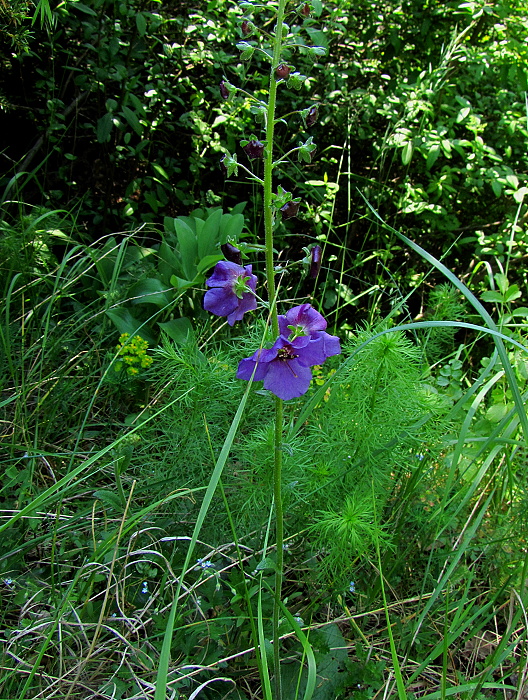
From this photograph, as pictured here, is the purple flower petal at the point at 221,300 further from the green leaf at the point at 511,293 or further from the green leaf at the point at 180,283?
the green leaf at the point at 511,293

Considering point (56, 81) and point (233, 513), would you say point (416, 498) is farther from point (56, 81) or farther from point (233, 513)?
point (56, 81)

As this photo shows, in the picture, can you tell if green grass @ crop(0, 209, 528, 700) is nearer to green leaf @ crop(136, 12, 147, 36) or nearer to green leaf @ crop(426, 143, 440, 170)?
green leaf @ crop(426, 143, 440, 170)

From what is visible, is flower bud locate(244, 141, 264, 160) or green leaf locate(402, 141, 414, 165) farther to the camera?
green leaf locate(402, 141, 414, 165)

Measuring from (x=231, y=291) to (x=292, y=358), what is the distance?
219mm

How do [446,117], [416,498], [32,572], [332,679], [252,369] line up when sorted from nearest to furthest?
1. [252,369]
2. [332,679]
3. [32,572]
4. [416,498]
5. [446,117]

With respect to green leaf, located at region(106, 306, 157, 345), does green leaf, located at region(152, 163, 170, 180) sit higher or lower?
higher

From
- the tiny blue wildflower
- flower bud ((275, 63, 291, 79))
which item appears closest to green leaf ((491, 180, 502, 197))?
flower bud ((275, 63, 291, 79))

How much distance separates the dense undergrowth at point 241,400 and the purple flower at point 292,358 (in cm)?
6

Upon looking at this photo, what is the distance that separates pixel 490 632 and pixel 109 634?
1127 mm

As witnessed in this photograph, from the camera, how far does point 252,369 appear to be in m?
1.39

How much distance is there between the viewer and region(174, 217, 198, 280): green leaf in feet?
8.60

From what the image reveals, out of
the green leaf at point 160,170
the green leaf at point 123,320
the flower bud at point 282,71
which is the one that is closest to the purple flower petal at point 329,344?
the flower bud at point 282,71

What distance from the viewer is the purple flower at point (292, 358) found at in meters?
1.35

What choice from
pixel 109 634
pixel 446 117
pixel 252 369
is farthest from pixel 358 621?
pixel 446 117
